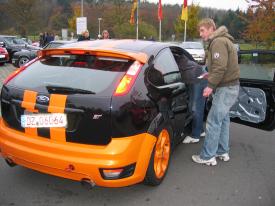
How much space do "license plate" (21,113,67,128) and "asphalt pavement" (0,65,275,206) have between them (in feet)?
2.51

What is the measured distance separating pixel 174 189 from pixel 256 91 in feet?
6.81

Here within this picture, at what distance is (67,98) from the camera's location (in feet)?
10.4

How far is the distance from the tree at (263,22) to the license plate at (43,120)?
1504 cm

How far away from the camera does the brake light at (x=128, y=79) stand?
320 cm

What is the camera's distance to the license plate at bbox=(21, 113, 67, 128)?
10.4ft

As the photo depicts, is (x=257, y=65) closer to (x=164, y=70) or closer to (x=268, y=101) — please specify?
(x=268, y=101)

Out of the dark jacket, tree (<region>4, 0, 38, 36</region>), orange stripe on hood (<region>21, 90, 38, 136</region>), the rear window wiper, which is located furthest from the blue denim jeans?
tree (<region>4, 0, 38, 36</region>)

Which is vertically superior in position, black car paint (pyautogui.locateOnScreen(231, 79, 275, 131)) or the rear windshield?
the rear windshield

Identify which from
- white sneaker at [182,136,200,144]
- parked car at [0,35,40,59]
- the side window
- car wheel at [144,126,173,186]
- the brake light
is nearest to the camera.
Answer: the brake light

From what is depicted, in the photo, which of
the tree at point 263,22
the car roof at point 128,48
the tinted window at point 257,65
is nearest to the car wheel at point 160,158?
the car roof at point 128,48

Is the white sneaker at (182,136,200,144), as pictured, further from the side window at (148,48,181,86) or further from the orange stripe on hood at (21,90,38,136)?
the orange stripe on hood at (21,90,38,136)

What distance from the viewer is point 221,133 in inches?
187

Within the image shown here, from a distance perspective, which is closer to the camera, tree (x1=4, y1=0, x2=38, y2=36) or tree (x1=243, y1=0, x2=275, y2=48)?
tree (x1=243, y1=0, x2=275, y2=48)

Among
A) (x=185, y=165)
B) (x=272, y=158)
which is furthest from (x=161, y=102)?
(x=272, y=158)
